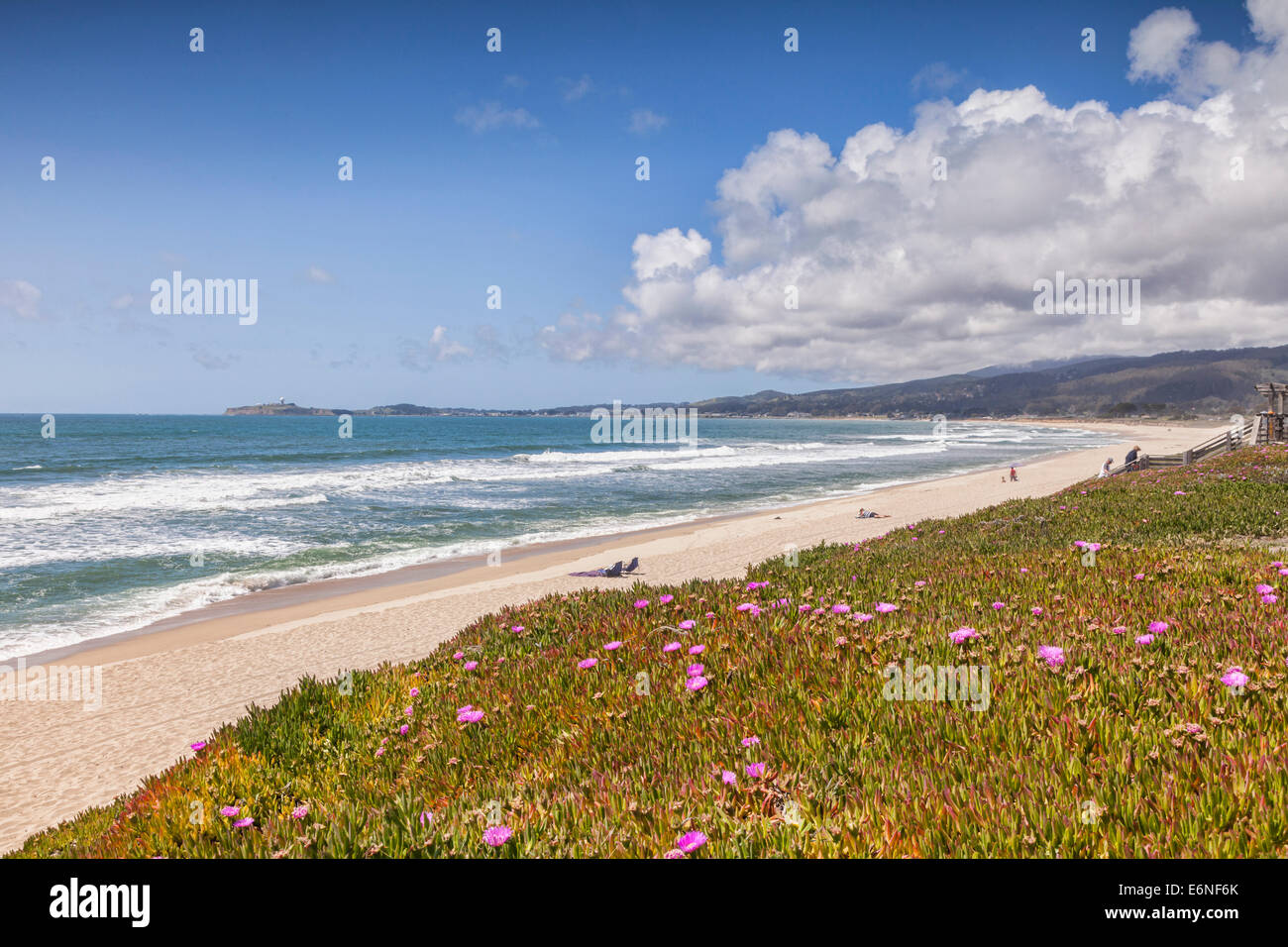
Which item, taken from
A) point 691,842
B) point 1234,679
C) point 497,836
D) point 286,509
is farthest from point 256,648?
point 286,509

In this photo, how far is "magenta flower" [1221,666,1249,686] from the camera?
2.95 metres

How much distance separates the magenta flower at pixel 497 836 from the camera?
240cm

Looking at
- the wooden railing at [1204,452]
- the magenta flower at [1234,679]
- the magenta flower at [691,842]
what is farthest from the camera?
the wooden railing at [1204,452]

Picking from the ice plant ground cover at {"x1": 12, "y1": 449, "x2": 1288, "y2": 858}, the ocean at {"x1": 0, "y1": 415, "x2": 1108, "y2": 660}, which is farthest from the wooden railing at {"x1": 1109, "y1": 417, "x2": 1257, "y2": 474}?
the ice plant ground cover at {"x1": 12, "y1": 449, "x2": 1288, "y2": 858}

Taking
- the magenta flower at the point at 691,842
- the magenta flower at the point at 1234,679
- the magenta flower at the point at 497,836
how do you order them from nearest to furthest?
1. the magenta flower at the point at 691,842
2. the magenta flower at the point at 497,836
3. the magenta flower at the point at 1234,679

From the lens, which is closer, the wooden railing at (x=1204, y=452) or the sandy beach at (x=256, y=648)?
the sandy beach at (x=256, y=648)

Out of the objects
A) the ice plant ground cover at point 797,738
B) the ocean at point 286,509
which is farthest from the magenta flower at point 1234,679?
the ocean at point 286,509

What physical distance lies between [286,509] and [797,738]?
112 feet

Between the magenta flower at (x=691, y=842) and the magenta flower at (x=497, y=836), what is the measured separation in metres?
0.63

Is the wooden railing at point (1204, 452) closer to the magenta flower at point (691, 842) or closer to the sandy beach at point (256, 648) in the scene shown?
the sandy beach at point (256, 648)

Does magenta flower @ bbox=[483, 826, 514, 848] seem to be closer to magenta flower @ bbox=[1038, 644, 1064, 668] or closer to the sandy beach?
magenta flower @ bbox=[1038, 644, 1064, 668]

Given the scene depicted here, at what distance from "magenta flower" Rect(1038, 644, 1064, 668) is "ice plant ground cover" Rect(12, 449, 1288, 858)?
0.01 metres

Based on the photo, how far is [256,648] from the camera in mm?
12648
